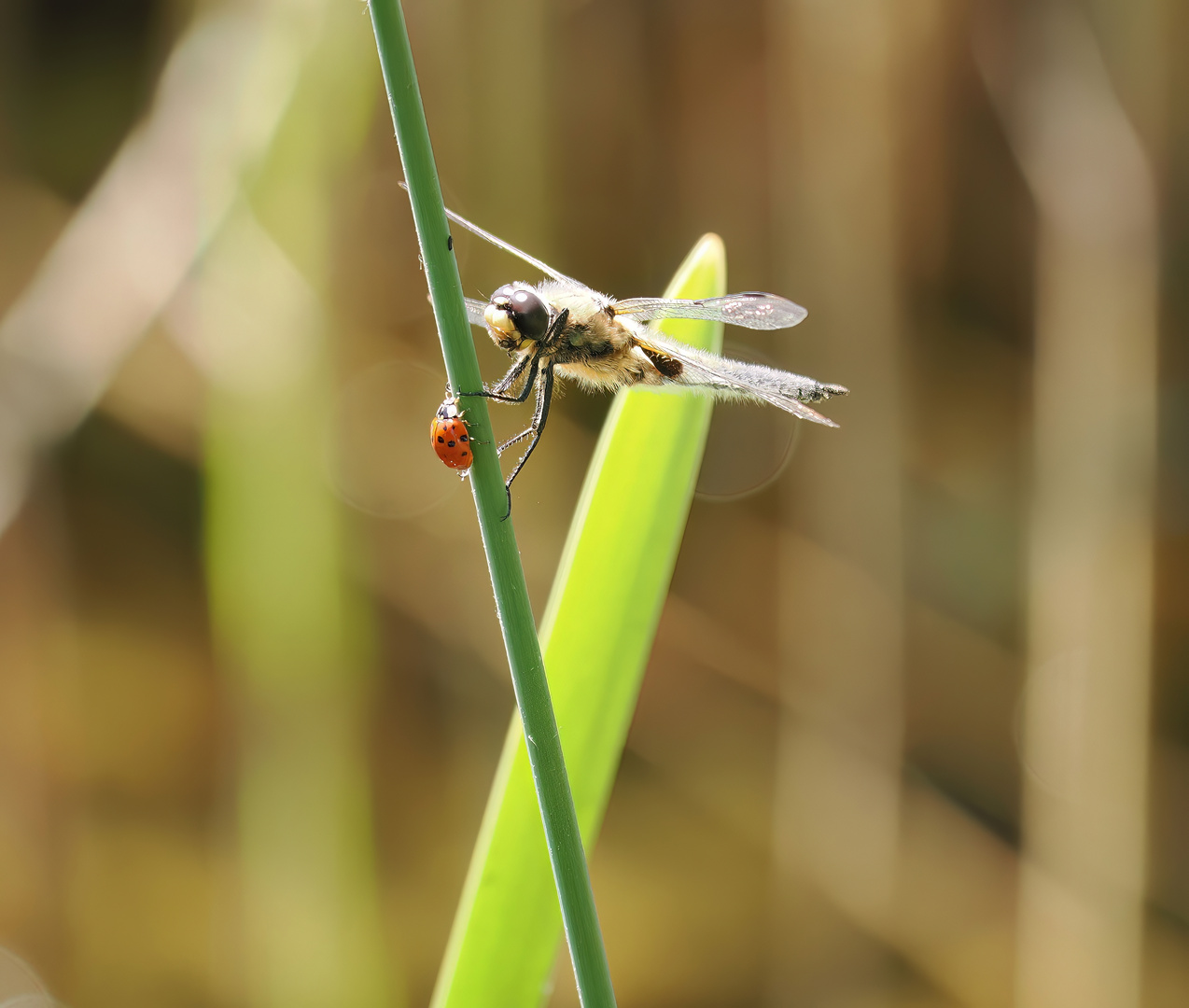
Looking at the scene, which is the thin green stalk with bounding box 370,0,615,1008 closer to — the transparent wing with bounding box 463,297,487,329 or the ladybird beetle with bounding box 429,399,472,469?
the ladybird beetle with bounding box 429,399,472,469

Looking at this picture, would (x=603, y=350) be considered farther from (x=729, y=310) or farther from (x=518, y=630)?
(x=518, y=630)

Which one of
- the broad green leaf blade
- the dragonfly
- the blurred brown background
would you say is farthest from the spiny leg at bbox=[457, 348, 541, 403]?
the blurred brown background

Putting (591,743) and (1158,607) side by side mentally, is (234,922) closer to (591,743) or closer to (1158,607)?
(591,743)

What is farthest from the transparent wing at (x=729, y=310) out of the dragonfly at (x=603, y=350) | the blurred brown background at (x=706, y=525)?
the blurred brown background at (x=706, y=525)

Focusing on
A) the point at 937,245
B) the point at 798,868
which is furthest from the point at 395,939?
the point at 937,245

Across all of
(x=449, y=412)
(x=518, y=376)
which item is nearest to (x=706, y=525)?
(x=518, y=376)

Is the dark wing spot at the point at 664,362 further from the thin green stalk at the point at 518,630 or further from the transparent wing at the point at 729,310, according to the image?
the thin green stalk at the point at 518,630
